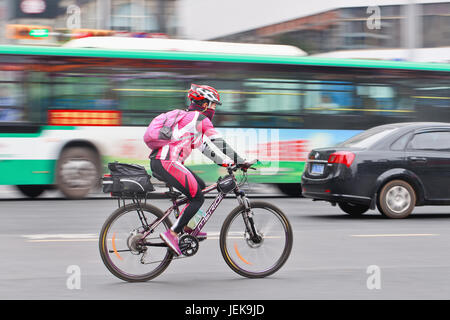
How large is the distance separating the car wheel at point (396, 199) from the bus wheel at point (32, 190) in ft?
23.9

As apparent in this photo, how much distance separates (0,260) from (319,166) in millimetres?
5803

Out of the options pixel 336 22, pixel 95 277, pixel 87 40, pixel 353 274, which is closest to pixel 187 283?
pixel 95 277

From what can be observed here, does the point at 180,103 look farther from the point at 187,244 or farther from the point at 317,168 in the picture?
the point at 187,244

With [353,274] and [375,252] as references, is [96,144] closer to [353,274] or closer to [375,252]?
[375,252]

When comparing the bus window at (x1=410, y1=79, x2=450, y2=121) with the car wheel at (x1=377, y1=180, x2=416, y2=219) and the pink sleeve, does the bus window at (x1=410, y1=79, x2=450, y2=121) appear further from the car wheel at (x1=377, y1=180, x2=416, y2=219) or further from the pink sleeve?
the pink sleeve

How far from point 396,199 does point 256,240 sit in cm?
558

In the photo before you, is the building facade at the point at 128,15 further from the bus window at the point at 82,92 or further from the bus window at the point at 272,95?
the bus window at the point at 82,92

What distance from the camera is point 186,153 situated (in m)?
6.77

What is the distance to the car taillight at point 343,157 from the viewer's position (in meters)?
11.8

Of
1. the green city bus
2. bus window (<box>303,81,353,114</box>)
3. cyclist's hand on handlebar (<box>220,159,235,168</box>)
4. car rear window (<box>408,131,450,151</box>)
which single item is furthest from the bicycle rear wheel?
bus window (<box>303,81,353,114</box>)

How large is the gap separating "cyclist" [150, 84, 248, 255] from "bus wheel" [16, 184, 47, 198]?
999cm

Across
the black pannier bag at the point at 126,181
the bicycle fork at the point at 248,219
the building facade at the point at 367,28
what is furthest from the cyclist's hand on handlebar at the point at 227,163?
the building facade at the point at 367,28

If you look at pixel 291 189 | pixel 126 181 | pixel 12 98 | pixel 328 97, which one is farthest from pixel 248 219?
pixel 291 189

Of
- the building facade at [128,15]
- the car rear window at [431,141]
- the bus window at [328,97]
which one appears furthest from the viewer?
the building facade at [128,15]
